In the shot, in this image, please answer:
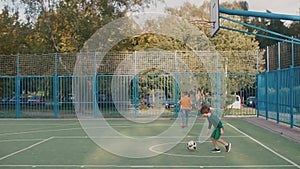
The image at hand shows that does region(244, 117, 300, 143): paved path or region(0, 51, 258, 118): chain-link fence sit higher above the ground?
region(0, 51, 258, 118): chain-link fence

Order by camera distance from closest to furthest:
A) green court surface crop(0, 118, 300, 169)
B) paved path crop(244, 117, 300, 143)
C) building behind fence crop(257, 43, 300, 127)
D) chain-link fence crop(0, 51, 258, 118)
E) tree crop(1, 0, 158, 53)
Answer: green court surface crop(0, 118, 300, 169), paved path crop(244, 117, 300, 143), building behind fence crop(257, 43, 300, 127), chain-link fence crop(0, 51, 258, 118), tree crop(1, 0, 158, 53)

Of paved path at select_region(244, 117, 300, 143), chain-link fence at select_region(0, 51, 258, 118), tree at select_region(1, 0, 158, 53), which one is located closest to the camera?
paved path at select_region(244, 117, 300, 143)

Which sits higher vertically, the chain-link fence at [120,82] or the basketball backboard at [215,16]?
the basketball backboard at [215,16]

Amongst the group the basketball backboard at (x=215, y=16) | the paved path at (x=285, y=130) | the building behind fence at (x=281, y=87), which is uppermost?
the basketball backboard at (x=215, y=16)

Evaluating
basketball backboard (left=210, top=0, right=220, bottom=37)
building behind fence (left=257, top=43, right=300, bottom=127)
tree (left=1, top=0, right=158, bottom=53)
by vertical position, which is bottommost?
building behind fence (left=257, top=43, right=300, bottom=127)

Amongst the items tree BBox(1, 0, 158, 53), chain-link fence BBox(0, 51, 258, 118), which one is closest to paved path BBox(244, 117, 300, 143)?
chain-link fence BBox(0, 51, 258, 118)

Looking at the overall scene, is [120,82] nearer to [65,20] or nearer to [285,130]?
[65,20]

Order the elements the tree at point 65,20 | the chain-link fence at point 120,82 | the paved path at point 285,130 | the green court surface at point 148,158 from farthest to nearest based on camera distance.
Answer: the tree at point 65,20 < the chain-link fence at point 120,82 < the paved path at point 285,130 < the green court surface at point 148,158

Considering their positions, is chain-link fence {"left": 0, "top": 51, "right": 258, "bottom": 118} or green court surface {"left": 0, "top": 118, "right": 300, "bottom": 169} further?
chain-link fence {"left": 0, "top": 51, "right": 258, "bottom": 118}

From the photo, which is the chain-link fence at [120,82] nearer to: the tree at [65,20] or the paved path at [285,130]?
the tree at [65,20]

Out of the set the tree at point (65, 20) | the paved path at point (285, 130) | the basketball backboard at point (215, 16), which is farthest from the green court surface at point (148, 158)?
the tree at point (65, 20)

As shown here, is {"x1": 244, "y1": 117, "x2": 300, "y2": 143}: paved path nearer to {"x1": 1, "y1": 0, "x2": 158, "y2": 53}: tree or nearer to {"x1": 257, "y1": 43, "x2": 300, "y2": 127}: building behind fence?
{"x1": 257, "y1": 43, "x2": 300, "y2": 127}: building behind fence

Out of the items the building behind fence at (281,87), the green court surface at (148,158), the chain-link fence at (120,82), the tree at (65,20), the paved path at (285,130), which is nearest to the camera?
the green court surface at (148,158)

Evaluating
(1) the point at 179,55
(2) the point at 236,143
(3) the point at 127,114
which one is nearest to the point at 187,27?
(1) the point at 179,55
